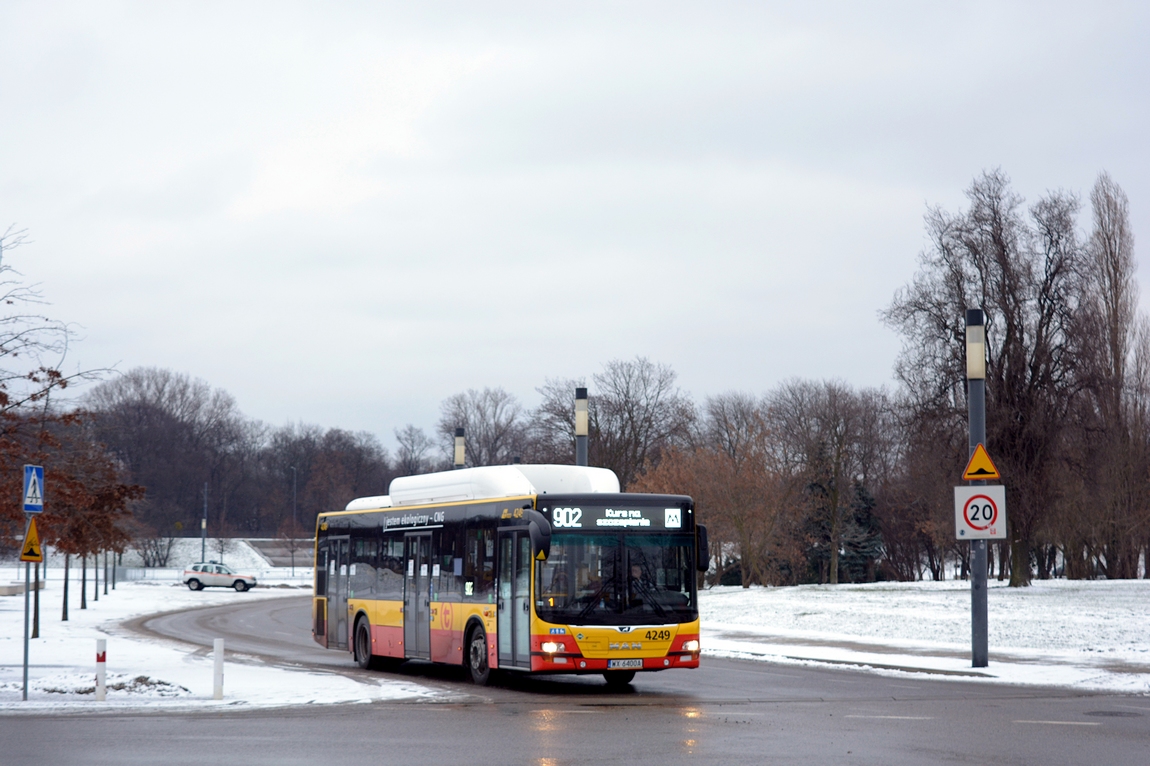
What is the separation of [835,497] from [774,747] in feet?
220

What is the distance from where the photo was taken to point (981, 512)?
20.5 meters

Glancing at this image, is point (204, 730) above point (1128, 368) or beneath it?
beneath

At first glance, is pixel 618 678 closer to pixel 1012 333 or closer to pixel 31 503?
pixel 31 503

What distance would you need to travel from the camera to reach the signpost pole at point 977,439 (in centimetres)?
2058

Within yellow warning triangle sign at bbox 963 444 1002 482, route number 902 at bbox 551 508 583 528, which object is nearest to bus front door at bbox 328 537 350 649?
route number 902 at bbox 551 508 583 528

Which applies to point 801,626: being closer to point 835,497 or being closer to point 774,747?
point 774,747

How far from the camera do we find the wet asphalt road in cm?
1141

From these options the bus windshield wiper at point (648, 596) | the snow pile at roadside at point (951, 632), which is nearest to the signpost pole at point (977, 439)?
the snow pile at roadside at point (951, 632)

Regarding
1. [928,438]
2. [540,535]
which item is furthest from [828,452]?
[540,535]

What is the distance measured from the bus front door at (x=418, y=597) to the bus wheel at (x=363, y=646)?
173cm

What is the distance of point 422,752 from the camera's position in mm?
11688

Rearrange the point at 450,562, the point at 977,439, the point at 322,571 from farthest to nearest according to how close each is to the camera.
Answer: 1. the point at 322,571
2. the point at 977,439
3. the point at 450,562

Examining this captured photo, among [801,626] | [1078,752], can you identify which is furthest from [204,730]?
[801,626]

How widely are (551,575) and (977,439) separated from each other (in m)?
7.71
